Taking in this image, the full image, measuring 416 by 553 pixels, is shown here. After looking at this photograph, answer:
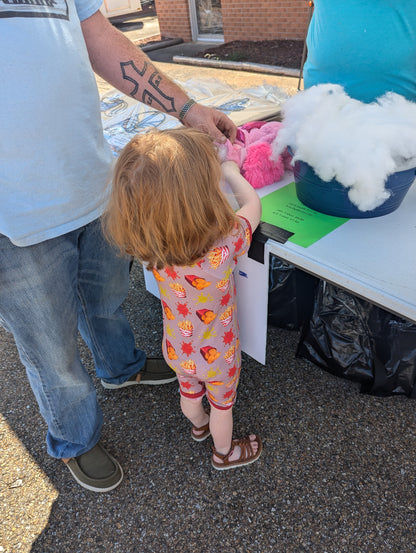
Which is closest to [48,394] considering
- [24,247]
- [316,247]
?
[24,247]

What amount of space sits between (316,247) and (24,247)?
766 mm

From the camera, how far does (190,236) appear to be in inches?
34.1

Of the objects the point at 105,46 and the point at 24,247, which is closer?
the point at 24,247

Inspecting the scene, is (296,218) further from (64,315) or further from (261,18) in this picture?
(261,18)

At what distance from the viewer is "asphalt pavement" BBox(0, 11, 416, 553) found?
127 centimetres

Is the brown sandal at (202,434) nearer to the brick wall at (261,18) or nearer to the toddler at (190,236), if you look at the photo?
the toddler at (190,236)

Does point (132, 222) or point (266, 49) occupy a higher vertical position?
point (132, 222)

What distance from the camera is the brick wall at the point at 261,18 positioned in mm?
5852

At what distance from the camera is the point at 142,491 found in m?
1.41

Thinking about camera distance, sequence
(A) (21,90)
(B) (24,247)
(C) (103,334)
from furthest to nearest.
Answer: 1. (C) (103,334)
2. (B) (24,247)
3. (A) (21,90)

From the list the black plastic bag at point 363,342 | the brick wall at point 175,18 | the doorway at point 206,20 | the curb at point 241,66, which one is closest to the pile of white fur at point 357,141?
the black plastic bag at point 363,342

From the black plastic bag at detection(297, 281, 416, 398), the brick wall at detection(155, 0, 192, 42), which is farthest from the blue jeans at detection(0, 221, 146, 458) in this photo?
the brick wall at detection(155, 0, 192, 42)

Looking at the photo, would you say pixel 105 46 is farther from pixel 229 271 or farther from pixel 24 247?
pixel 229 271

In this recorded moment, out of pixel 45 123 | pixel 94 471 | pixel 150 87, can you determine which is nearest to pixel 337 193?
pixel 150 87
